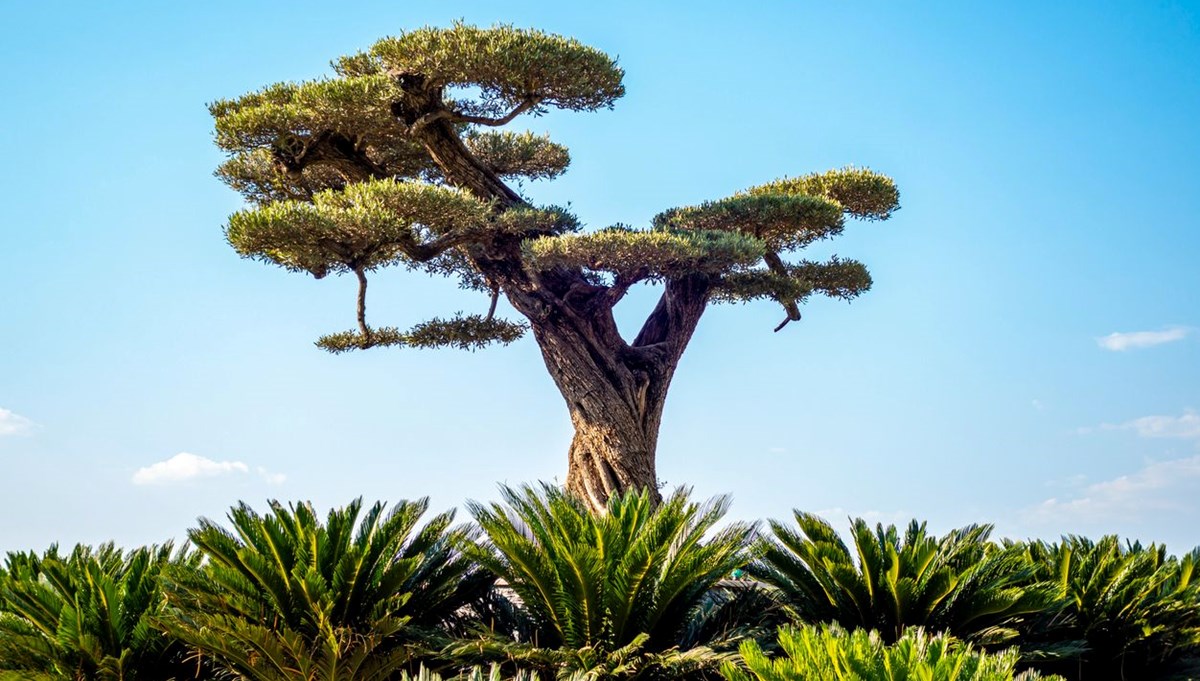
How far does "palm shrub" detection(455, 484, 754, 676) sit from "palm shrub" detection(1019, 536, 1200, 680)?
6.55ft

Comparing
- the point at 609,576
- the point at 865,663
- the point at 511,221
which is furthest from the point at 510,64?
the point at 865,663

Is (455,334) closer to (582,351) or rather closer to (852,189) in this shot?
(582,351)

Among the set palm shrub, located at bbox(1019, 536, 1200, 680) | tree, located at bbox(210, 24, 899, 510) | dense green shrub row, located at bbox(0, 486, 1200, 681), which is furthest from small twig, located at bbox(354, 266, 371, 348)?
palm shrub, located at bbox(1019, 536, 1200, 680)

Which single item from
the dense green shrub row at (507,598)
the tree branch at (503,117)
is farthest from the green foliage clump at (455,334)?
the dense green shrub row at (507,598)

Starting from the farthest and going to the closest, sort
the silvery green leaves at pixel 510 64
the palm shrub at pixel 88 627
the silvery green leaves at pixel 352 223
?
the silvery green leaves at pixel 510 64, the silvery green leaves at pixel 352 223, the palm shrub at pixel 88 627

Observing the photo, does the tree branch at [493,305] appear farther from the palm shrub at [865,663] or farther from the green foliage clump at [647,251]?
the palm shrub at [865,663]

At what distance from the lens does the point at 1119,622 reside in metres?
6.03

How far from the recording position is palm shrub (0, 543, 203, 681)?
4.97m

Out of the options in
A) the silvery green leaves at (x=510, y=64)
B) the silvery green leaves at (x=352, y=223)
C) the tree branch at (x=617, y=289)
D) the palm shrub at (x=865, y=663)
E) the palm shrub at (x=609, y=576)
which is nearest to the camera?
the palm shrub at (x=865, y=663)

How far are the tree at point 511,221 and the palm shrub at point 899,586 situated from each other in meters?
3.51

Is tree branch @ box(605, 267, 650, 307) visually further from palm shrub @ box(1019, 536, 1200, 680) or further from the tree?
palm shrub @ box(1019, 536, 1200, 680)

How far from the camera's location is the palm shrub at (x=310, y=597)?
4719 mm

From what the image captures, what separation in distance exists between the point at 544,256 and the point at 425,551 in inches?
165

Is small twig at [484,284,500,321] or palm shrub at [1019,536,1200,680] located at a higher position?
small twig at [484,284,500,321]
